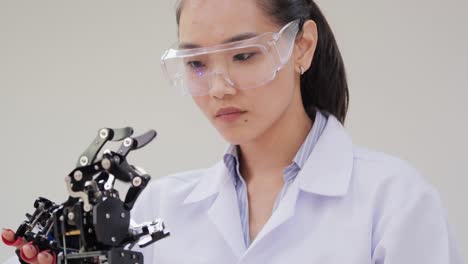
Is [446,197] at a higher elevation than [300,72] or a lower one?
lower

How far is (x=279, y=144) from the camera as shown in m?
1.47

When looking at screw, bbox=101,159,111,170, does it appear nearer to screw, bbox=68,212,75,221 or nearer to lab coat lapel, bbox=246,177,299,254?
screw, bbox=68,212,75,221

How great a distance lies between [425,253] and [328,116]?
37 cm

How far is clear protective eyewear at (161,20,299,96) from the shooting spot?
1316 millimetres

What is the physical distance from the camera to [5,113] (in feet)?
8.48

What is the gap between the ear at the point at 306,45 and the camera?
4.67 ft

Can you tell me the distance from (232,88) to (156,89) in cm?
120

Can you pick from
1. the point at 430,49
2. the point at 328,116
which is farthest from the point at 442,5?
the point at 328,116

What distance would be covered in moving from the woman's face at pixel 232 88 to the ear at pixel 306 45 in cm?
4

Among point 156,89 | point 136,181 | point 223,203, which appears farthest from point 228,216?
point 156,89

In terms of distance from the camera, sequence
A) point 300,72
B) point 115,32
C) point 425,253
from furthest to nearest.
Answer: point 115,32 → point 300,72 → point 425,253

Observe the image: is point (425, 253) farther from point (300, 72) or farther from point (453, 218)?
point (453, 218)

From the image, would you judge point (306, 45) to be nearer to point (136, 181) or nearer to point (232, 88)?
point (232, 88)

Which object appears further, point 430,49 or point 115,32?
point 115,32
